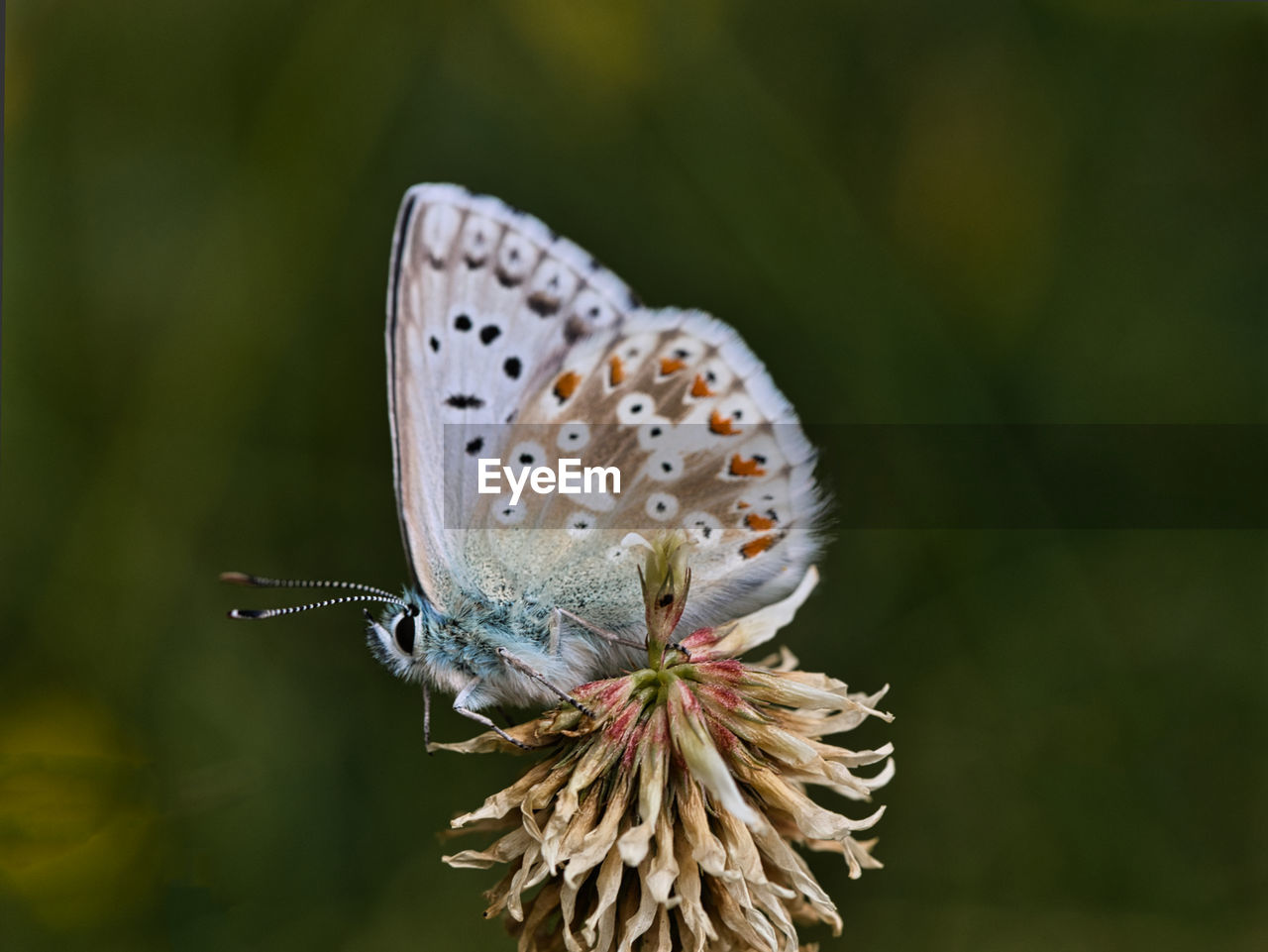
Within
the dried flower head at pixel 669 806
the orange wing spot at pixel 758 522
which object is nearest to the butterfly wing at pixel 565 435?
the orange wing spot at pixel 758 522

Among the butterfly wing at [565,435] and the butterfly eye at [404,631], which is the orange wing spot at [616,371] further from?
the butterfly eye at [404,631]

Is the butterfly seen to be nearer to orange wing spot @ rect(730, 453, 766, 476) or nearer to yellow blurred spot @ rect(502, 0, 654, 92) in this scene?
orange wing spot @ rect(730, 453, 766, 476)

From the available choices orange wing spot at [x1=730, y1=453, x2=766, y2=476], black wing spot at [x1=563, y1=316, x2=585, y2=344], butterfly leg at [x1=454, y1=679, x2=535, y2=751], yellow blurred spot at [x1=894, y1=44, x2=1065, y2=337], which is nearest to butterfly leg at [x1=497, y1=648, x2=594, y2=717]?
butterfly leg at [x1=454, y1=679, x2=535, y2=751]

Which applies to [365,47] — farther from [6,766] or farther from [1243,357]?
[1243,357]

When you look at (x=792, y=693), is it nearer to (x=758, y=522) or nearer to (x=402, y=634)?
(x=758, y=522)

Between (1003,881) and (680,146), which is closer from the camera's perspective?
(1003,881)

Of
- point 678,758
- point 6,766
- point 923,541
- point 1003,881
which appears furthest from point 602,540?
point 6,766
